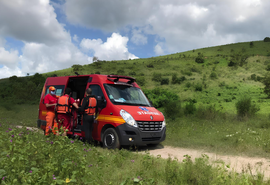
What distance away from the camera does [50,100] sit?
24.4ft

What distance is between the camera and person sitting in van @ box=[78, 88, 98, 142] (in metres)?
7.30

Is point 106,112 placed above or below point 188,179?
above

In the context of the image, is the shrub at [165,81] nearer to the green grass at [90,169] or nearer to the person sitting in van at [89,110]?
the person sitting in van at [89,110]

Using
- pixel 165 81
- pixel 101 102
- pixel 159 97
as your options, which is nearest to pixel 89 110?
pixel 101 102

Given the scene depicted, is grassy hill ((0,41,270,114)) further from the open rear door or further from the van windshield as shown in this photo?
the open rear door

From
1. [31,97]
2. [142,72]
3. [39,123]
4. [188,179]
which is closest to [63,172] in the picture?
[188,179]

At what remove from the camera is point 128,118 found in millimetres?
6836

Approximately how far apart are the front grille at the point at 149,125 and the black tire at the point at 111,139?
79 centimetres

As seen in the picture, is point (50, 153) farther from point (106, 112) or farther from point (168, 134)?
point (168, 134)

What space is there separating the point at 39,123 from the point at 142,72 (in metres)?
53.1

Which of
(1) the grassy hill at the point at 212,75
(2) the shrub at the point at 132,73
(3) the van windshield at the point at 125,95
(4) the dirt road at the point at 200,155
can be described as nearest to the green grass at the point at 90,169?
(4) the dirt road at the point at 200,155

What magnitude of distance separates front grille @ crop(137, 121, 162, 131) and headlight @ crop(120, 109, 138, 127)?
0.19m

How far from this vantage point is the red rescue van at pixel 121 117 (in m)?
6.84

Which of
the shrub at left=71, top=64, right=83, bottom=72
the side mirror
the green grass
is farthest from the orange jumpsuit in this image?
the shrub at left=71, top=64, right=83, bottom=72
